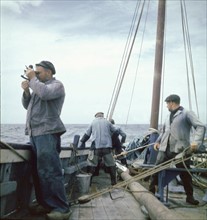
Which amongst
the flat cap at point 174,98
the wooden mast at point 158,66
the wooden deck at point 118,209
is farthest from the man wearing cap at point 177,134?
the wooden mast at point 158,66

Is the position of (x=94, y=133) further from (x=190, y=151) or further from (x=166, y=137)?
(x=190, y=151)

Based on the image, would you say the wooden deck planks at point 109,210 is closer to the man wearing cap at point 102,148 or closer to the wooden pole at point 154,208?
the wooden pole at point 154,208

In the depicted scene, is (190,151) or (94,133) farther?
(94,133)

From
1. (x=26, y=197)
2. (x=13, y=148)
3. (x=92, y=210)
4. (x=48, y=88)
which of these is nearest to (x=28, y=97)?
(x=48, y=88)

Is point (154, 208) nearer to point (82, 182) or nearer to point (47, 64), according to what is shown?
point (82, 182)

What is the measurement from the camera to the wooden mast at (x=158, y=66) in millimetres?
10734

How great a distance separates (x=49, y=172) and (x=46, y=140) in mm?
389

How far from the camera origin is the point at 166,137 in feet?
18.9

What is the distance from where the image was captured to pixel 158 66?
435 inches

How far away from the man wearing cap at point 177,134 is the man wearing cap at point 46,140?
269 centimetres

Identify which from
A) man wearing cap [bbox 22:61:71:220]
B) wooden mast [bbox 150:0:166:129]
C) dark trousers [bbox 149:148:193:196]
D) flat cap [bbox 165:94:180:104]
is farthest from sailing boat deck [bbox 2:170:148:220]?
wooden mast [bbox 150:0:166:129]

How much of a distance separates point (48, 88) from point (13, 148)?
31.4 inches

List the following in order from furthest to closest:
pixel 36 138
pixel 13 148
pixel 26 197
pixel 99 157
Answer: pixel 99 157
pixel 26 197
pixel 36 138
pixel 13 148

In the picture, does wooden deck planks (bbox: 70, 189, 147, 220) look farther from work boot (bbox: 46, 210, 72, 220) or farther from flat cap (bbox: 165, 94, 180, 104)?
flat cap (bbox: 165, 94, 180, 104)
